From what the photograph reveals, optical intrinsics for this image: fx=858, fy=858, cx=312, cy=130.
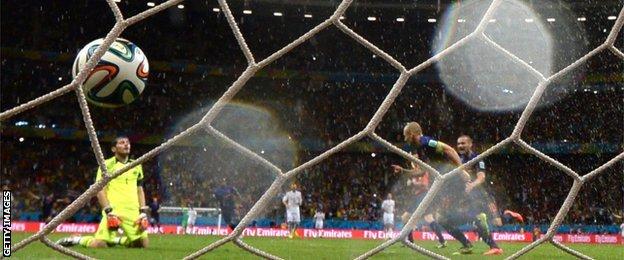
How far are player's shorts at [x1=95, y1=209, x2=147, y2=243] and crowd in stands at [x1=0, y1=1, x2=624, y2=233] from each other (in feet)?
33.0

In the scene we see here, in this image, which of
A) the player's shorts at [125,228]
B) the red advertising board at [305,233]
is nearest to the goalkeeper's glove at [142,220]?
the player's shorts at [125,228]

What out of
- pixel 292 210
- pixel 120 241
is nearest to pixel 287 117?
pixel 292 210

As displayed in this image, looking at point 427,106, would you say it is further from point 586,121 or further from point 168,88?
point 168,88

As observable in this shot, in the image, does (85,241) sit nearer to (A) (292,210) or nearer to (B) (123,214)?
(B) (123,214)

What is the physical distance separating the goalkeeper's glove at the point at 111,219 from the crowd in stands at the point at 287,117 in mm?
10391

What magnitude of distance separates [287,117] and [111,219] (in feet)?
46.0

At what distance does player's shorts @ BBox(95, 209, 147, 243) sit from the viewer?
5094 mm

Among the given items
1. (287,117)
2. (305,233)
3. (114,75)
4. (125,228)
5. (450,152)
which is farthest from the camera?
(287,117)

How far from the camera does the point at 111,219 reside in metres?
4.61

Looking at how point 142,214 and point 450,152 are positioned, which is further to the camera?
point 142,214

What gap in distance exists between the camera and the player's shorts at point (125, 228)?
16.7 ft

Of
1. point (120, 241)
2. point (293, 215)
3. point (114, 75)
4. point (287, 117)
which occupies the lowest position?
point (120, 241)

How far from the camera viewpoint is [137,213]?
5125mm

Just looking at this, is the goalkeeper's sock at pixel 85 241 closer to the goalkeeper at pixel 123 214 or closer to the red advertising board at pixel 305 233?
the goalkeeper at pixel 123 214
